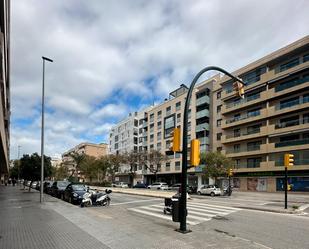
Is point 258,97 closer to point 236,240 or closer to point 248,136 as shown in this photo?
point 248,136

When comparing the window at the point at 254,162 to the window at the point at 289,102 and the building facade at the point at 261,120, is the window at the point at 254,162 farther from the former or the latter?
the window at the point at 289,102

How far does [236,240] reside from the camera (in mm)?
8953

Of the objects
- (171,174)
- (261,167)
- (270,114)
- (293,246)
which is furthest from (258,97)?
(293,246)

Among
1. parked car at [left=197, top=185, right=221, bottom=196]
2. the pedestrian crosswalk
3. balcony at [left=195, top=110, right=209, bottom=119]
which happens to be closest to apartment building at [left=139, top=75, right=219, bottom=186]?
balcony at [left=195, top=110, right=209, bottom=119]

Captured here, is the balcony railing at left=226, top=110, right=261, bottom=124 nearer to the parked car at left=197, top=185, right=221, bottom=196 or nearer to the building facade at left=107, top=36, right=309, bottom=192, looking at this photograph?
the building facade at left=107, top=36, right=309, bottom=192

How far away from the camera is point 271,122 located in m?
48.5

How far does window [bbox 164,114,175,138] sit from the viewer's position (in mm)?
73131

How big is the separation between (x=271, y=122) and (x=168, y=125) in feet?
98.4

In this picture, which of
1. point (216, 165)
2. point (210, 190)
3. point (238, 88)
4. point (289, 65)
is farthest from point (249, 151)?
point (238, 88)

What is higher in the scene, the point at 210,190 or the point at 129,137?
the point at 129,137

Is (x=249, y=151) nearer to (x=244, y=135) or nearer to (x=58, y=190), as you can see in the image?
(x=244, y=135)

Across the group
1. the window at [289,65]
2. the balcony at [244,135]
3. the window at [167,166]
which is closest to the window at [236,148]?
the balcony at [244,135]

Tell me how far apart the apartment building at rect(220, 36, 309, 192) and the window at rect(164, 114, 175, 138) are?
17735 millimetres

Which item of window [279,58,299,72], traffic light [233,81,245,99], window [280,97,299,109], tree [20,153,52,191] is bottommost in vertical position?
tree [20,153,52,191]
